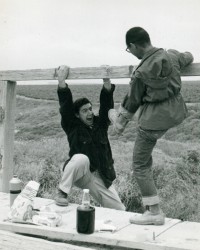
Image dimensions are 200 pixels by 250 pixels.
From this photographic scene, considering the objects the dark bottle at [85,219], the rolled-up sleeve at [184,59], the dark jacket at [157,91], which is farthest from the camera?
the rolled-up sleeve at [184,59]

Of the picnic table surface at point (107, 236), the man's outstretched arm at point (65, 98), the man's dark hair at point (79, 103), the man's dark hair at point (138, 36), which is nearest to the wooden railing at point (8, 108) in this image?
the man's outstretched arm at point (65, 98)

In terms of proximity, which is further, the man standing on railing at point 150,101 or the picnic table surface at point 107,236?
the man standing on railing at point 150,101

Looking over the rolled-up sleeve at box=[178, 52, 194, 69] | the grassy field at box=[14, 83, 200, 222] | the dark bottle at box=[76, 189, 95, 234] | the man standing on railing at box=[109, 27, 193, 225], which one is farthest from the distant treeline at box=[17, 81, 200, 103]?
the dark bottle at box=[76, 189, 95, 234]

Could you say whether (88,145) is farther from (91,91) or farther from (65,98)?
(91,91)

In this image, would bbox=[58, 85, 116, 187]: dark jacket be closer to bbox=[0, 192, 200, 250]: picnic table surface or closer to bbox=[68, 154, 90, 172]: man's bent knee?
bbox=[68, 154, 90, 172]: man's bent knee

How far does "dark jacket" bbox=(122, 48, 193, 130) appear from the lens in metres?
3.53

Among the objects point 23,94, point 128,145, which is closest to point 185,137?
point 128,145

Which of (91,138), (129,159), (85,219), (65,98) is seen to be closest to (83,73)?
(65,98)

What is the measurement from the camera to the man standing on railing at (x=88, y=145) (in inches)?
180

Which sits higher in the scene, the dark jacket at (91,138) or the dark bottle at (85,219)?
the dark jacket at (91,138)

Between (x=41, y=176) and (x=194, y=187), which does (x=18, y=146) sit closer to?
(x=41, y=176)

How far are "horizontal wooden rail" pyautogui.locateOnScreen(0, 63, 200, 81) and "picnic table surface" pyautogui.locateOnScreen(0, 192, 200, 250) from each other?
126 centimetres

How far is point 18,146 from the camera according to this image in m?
10.2

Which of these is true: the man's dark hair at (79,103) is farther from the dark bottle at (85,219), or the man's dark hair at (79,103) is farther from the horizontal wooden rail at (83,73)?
the dark bottle at (85,219)
